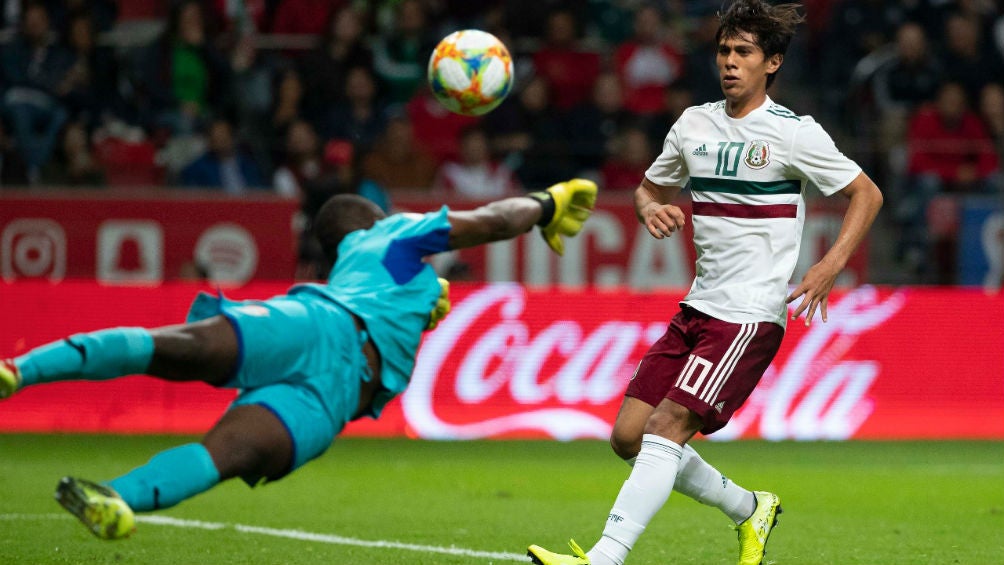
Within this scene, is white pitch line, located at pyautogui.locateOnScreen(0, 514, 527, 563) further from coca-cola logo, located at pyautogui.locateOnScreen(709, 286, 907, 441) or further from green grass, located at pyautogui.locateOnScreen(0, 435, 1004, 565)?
coca-cola logo, located at pyautogui.locateOnScreen(709, 286, 907, 441)

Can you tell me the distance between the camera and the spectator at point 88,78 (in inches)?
512

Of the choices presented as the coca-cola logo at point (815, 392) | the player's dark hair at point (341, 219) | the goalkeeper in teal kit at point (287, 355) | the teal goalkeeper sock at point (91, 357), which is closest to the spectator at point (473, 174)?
the coca-cola logo at point (815, 392)

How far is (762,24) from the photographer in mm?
5086

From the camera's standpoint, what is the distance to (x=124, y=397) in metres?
10.8

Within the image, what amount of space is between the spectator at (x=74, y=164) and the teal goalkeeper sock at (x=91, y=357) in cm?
803

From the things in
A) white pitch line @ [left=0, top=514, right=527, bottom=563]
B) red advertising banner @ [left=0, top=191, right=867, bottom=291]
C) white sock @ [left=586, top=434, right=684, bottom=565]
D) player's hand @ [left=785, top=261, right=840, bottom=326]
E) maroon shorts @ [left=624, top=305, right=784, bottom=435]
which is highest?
player's hand @ [left=785, top=261, right=840, bottom=326]

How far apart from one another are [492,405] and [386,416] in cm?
83

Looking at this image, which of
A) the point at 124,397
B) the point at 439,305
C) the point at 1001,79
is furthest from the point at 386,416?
the point at 1001,79

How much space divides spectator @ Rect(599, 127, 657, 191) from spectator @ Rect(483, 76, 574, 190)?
394 mm

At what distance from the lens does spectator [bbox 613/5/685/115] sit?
13859 millimetres

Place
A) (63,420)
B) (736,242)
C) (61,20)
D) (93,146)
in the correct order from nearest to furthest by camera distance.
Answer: (736,242)
(63,420)
(93,146)
(61,20)

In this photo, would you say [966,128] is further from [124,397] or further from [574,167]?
[124,397]

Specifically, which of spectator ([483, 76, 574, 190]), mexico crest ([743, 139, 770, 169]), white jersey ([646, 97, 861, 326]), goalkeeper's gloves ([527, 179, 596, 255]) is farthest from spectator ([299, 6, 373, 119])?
mexico crest ([743, 139, 770, 169])

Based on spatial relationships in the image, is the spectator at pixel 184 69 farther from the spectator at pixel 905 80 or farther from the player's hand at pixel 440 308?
the player's hand at pixel 440 308
